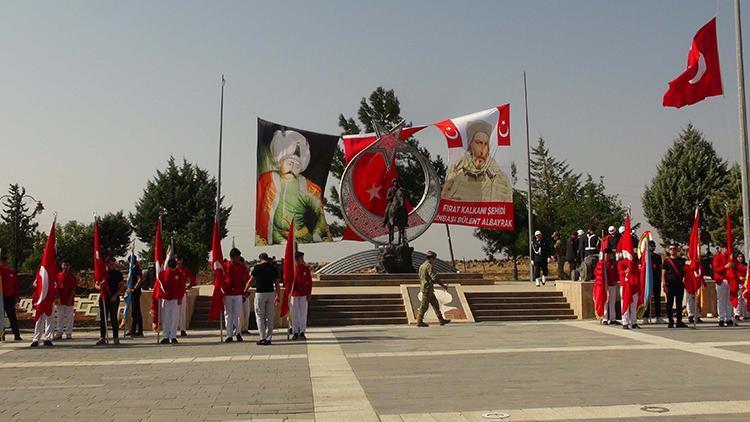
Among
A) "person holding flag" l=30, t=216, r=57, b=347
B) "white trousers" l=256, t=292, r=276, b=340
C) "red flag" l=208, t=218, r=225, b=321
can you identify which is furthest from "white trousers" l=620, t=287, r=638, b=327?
"person holding flag" l=30, t=216, r=57, b=347

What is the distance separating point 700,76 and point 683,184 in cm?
3308

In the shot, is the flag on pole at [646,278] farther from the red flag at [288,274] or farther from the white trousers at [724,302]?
the red flag at [288,274]

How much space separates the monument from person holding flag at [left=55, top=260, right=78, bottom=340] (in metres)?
12.5

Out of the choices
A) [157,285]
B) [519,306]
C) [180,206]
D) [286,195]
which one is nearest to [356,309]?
[519,306]

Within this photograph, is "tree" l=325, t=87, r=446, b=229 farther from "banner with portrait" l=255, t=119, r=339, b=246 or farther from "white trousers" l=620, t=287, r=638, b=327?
"white trousers" l=620, t=287, r=638, b=327

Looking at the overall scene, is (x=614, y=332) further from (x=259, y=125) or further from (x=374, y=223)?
(x=259, y=125)

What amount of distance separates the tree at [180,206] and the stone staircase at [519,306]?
40.4 meters

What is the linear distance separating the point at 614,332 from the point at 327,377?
781cm

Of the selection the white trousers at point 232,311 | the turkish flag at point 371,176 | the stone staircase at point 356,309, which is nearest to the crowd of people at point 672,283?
the stone staircase at point 356,309

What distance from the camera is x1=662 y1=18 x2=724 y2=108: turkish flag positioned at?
64.7ft

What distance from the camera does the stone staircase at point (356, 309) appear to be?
61.0 ft

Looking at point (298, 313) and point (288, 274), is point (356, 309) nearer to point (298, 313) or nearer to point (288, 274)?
point (298, 313)

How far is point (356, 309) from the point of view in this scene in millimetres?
19250

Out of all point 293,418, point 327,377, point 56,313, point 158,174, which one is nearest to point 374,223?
point 56,313
